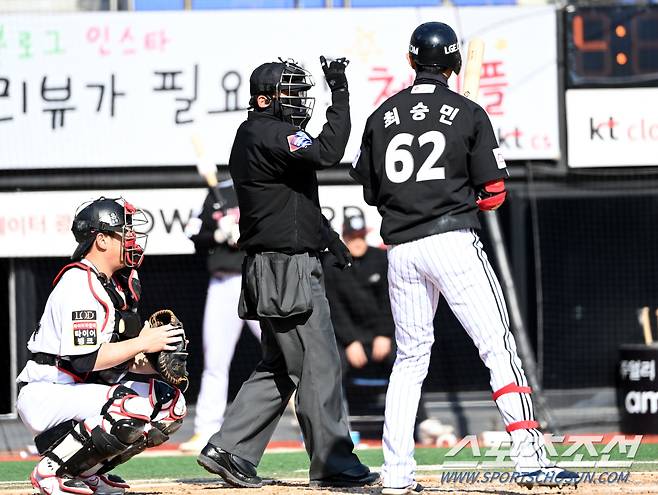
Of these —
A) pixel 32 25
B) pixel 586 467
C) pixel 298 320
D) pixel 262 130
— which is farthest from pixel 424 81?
pixel 32 25

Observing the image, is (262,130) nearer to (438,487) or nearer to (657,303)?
(438,487)

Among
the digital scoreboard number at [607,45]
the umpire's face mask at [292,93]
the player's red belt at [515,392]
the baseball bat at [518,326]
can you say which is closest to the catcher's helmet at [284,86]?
the umpire's face mask at [292,93]

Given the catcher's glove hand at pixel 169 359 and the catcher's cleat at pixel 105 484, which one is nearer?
the catcher's glove hand at pixel 169 359

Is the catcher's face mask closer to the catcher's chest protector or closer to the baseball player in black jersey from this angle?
the catcher's chest protector

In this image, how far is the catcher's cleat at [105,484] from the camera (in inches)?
239

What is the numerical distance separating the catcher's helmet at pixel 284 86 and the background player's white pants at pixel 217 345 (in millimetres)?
3866

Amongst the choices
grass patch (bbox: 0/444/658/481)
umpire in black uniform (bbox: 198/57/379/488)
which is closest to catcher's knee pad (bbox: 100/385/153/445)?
umpire in black uniform (bbox: 198/57/379/488)

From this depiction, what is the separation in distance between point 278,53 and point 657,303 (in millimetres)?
4018

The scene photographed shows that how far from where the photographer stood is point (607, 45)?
36.8ft

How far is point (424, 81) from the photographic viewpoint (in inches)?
233

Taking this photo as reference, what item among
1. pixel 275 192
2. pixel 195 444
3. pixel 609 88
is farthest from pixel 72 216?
A: pixel 275 192

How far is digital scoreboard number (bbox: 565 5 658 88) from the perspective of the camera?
1120cm

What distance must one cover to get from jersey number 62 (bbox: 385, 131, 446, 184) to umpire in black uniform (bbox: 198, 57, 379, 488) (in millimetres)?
518

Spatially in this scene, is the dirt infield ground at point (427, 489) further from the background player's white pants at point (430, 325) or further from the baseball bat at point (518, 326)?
the baseball bat at point (518, 326)
